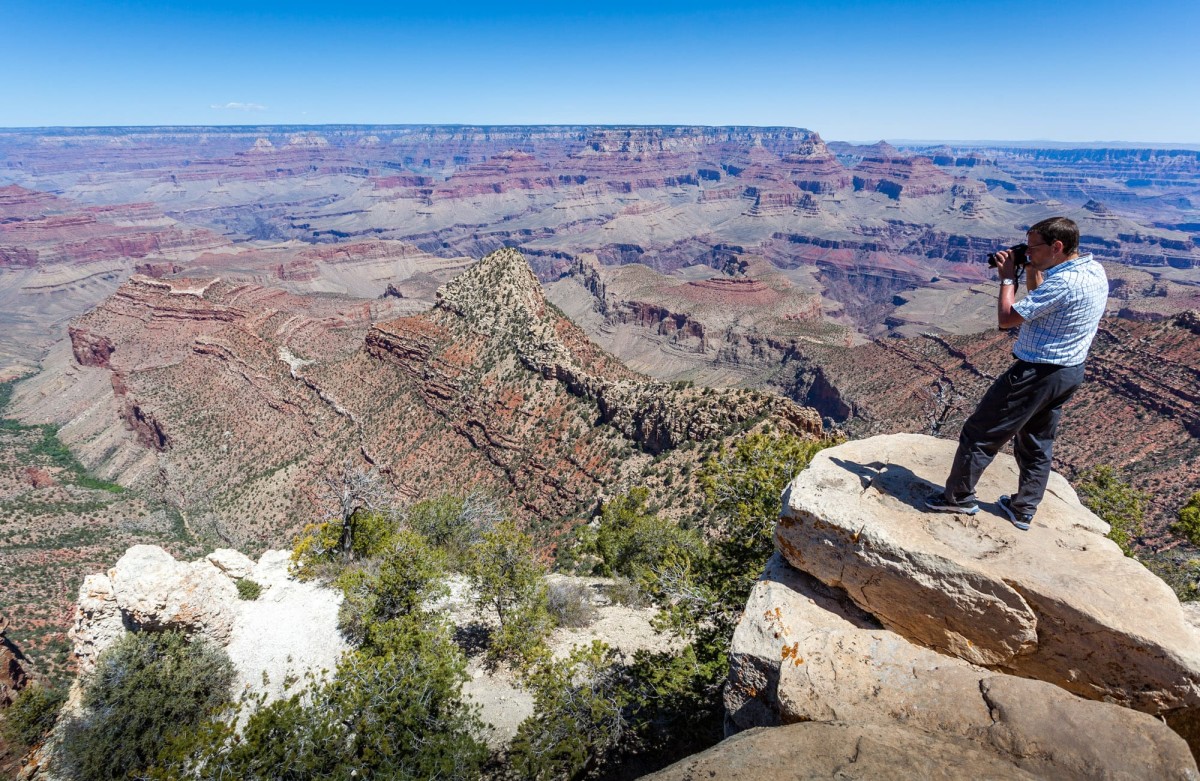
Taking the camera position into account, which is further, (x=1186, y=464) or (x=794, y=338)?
(x=794, y=338)

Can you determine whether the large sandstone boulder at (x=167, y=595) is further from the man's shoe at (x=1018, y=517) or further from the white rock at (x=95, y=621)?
the man's shoe at (x=1018, y=517)

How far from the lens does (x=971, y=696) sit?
6.79m

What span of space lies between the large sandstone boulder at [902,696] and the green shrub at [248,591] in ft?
78.0

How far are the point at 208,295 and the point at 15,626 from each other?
8607 centimetres

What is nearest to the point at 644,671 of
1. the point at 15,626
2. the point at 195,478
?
the point at 15,626

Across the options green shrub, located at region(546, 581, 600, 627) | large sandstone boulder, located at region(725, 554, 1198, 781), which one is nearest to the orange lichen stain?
large sandstone boulder, located at region(725, 554, 1198, 781)

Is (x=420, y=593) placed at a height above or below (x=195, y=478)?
above

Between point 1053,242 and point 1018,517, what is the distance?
3958 millimetres

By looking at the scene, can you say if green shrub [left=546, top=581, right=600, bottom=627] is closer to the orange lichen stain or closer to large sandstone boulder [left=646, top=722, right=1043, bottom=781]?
the orange lichen stain

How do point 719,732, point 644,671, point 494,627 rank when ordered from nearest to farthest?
point 719,732, point 644,671, point 494,627

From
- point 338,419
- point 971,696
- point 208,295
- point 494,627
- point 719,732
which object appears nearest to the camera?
point 971,696

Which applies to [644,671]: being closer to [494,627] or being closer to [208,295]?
[494,627]

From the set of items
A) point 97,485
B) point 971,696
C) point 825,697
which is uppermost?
point 971,696

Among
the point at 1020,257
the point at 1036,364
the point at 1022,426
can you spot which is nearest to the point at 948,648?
the point at 1022,426
